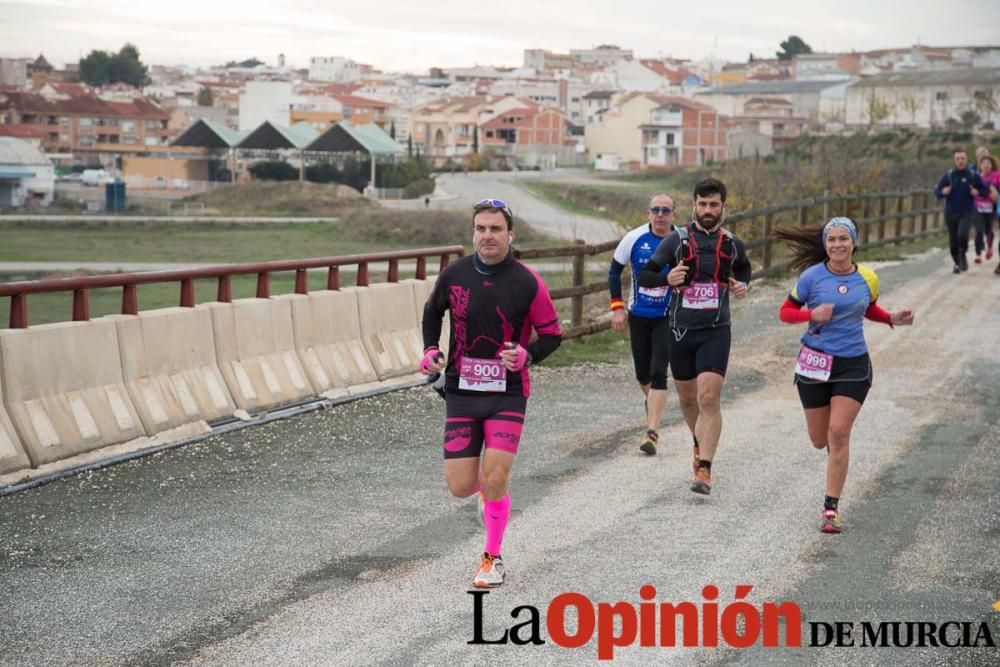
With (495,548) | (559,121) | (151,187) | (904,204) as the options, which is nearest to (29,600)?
(495,548)

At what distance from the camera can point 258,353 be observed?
11883 millimetres

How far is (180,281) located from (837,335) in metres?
5.95

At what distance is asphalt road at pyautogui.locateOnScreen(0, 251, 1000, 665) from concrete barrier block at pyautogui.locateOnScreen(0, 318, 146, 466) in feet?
1.15

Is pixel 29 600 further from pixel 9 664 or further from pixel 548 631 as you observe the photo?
pixel 548 631

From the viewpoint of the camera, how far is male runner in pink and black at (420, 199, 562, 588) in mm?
6914

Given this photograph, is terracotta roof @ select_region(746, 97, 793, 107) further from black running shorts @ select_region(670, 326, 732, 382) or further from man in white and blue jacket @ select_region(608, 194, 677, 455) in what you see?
black running shorts @ select_region(670, 326, 732, 382)

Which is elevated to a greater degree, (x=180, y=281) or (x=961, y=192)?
(x=961, y=192)

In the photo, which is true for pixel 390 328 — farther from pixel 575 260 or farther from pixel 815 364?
pixel 815 364

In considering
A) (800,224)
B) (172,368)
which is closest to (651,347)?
(172,368)

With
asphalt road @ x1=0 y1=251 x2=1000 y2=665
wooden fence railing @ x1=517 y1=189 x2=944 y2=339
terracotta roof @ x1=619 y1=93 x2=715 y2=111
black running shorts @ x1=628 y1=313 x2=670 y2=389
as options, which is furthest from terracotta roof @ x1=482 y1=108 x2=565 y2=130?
black running shorts @ x1=628 y1=313 x2=670 y2=389

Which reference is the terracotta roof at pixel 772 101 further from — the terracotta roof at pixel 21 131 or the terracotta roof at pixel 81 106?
the terracotta roof at pixel 21 131

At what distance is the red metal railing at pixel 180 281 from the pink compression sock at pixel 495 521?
12.8 ft

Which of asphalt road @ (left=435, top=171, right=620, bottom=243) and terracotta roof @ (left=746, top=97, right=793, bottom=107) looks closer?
asphalt road @ (left=435, top=171, right=620, bottom=243)

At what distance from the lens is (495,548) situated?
23.0 feet
